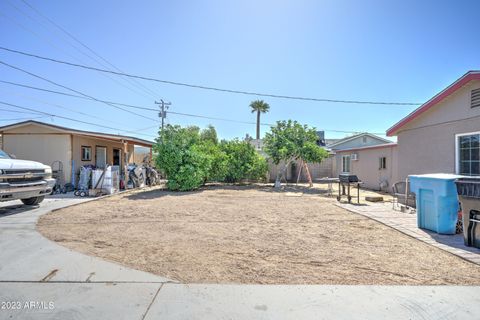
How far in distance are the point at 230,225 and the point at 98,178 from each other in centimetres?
829

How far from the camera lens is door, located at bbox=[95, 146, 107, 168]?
16.3 m

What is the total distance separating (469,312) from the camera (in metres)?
2.67

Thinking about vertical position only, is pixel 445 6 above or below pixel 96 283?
above

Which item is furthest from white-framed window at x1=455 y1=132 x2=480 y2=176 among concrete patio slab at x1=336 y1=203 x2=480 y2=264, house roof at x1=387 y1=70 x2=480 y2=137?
concrete patio slab at x1=336 y1=203 x2=480 y2=264

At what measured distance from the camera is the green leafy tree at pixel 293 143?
15531 millimetres

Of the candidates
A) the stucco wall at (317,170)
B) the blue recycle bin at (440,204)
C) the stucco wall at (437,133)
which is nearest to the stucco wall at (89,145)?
the stucco wall at (317,170)

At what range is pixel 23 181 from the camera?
7.65 m

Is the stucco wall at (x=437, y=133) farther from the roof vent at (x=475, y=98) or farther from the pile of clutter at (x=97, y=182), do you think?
the pile of clutter at (x=97, y=182)

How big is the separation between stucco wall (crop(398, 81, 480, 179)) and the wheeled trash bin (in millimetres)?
3289

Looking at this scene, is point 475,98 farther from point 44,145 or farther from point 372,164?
point 44,145

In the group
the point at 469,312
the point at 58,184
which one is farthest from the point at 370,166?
the point at 58,184

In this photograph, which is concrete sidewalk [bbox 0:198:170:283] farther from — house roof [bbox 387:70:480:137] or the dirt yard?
house roof [bbox 387:70:480:137]

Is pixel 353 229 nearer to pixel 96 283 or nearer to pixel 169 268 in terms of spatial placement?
pixel 169 268

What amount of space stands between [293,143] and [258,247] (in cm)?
1160
